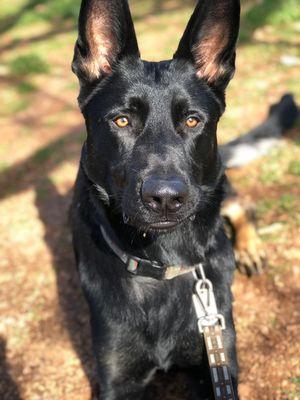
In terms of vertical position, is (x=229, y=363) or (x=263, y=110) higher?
(x=263, y=110)

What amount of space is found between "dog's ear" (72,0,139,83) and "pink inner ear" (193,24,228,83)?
1.15ft

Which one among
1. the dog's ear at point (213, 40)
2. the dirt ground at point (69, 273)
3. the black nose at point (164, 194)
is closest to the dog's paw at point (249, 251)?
the dirt ground at point (69, 273)

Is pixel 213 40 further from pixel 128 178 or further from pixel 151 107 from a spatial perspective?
pixel 128 178

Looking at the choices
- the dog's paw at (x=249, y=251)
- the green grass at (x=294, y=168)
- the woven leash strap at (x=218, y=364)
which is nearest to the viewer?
the woven leash strap at (x=218, y=364)

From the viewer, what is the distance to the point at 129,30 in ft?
8.95

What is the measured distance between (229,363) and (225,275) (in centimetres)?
48

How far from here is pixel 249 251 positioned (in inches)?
153

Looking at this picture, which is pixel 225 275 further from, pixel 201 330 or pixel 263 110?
pixel 263 110

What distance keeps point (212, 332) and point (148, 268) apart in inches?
18.5

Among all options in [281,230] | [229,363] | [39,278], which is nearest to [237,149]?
[281,230]

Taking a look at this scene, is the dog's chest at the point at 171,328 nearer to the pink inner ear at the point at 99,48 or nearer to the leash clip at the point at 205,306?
the leash clip at the point at 205,306

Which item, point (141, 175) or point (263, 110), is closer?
point (141, 175)

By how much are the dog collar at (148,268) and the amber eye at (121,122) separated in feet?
2.06

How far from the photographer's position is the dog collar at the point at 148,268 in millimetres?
2732
